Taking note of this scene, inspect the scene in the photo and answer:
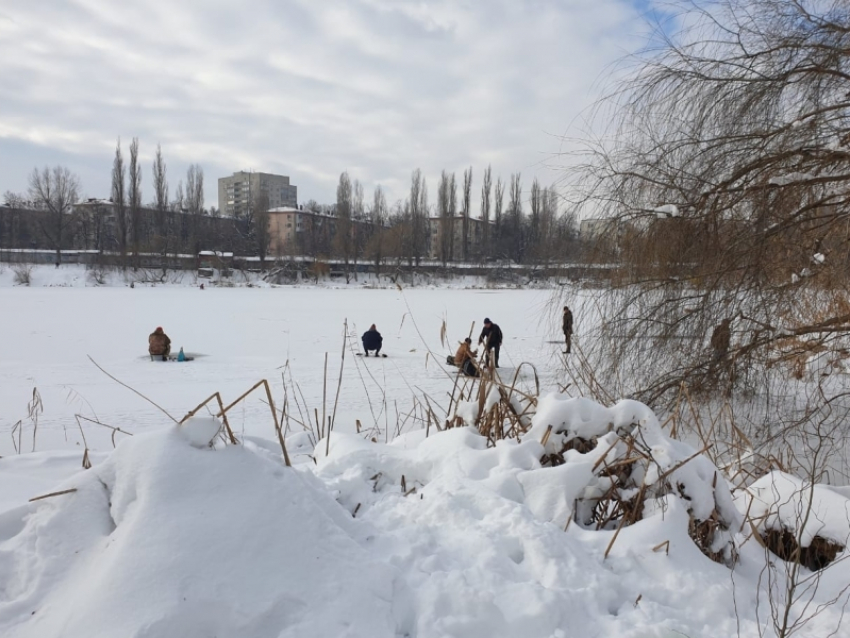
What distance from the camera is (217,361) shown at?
40.3 feet

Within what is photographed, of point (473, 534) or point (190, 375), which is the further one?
point (190, 375)

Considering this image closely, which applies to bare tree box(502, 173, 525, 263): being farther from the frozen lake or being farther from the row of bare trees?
the frozen lake

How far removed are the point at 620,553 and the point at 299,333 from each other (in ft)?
51.4

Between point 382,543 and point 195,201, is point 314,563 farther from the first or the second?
point 195,201

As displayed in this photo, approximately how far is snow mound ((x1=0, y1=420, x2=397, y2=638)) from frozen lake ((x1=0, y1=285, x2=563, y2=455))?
6.19ft

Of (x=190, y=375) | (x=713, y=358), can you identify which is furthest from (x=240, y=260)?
(x=713, y=358)

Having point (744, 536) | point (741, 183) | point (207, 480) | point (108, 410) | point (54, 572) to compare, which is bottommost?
point (108, 410)

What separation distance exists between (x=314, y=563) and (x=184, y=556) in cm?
36

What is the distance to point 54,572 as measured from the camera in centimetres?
161

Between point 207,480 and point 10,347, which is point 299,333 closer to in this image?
point 10,347

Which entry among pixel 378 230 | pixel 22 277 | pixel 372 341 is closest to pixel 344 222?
pixel 378 230

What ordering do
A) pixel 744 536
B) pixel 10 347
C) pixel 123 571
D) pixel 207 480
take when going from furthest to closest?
pixel 10 347
pixel 744 536
pixel 207 480
pixel 123 571

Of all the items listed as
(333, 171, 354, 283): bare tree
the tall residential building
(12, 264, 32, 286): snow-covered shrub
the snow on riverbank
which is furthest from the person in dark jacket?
Answer: the tall residential building

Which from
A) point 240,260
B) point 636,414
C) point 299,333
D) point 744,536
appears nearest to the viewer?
point 744,536
